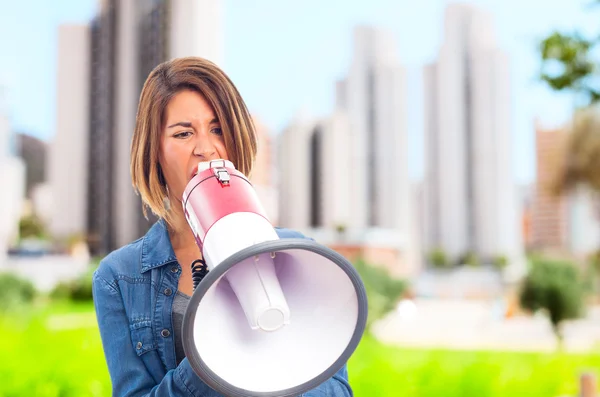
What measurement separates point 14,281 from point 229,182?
13953 millimetres

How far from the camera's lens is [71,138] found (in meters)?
18.7

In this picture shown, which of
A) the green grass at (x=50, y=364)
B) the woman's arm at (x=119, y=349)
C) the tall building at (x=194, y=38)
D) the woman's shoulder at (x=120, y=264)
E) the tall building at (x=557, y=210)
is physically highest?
the tall building at (x=194, y=38)

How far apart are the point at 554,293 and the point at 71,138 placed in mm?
13987

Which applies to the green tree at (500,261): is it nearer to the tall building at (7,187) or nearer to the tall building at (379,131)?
the tall building at (379,131)

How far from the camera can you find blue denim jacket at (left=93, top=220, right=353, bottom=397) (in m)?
0.67

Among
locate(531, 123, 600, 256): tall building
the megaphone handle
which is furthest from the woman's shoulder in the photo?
locate(531, 123, 600, 256): tall building

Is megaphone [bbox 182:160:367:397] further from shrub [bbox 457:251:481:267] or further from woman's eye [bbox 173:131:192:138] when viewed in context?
shrub [bbox 457:251:481:267]

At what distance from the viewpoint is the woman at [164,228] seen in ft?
2.20

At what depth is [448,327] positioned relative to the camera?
2372 cm

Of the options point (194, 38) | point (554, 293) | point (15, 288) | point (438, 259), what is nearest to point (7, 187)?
point (15, 288)

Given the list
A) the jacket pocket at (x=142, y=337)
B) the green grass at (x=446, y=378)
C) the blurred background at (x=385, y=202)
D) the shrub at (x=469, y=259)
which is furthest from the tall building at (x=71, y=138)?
the shrub at (x=469, y=259)

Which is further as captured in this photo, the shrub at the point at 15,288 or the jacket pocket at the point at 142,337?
the shrub at the point at 15,288

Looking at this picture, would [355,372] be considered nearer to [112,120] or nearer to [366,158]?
[112,120]

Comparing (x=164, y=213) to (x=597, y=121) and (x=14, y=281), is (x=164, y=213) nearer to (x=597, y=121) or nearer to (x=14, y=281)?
(x=14, y=281)
